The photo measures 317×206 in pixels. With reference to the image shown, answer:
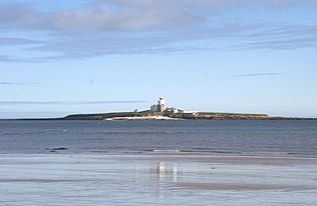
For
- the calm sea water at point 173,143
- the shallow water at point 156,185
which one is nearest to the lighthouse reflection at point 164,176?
the shallow water at point 156,185

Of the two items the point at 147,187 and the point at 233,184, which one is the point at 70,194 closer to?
the point at 147,187

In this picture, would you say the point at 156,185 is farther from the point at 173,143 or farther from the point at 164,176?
the point at 173,143

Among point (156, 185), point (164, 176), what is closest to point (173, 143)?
point (164, 176)

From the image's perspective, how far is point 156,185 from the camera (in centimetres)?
2630

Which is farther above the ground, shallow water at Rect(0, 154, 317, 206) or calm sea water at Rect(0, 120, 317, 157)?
calm sea water at Rect(0, 120, 317, 157)

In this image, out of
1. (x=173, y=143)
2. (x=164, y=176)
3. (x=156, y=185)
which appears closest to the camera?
(x=156, y=185)

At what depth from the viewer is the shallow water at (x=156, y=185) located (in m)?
21.9

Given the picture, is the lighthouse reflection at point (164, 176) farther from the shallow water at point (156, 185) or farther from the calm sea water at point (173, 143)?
the calm sea water at point (173, 143)

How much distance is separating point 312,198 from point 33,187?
8.67 meters

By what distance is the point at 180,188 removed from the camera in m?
25.4

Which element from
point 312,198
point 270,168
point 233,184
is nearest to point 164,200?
point 312,198

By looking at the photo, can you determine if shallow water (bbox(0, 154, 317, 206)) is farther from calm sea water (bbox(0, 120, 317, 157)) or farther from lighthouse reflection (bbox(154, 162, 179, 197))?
calm sea water (bbox(0, 120, 317, 157))

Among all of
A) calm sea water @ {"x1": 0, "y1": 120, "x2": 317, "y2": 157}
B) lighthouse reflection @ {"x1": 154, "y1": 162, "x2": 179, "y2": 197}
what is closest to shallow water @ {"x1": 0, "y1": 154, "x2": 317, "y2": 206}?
lighthouse reflection @ {"x1": 154, "y1": 162, "x2": 179, "y2": 197}

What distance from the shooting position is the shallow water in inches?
862
